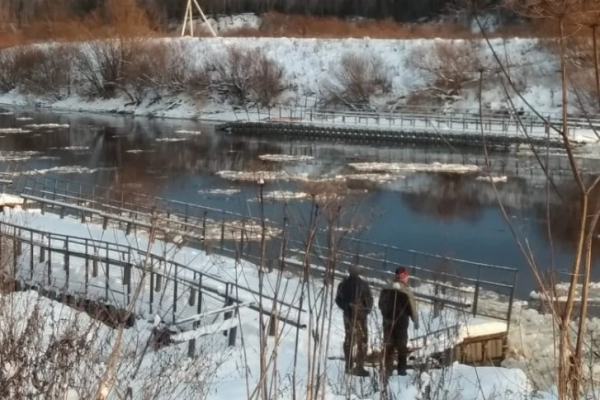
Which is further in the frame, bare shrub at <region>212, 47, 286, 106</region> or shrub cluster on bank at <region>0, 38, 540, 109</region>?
bare shrub at <region>212, 47, 286, 106</region>

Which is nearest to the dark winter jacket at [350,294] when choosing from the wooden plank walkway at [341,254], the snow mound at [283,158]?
the wooden plank walkway at [341,254]

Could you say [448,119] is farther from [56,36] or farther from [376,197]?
[56,36]

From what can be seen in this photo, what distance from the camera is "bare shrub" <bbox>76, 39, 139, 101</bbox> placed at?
158 ft

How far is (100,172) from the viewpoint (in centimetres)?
2375

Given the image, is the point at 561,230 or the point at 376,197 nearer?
the point at 561,230

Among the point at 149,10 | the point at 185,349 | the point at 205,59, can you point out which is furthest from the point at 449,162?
the point at 149,10

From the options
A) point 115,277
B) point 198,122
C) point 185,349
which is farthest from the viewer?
point 198,122

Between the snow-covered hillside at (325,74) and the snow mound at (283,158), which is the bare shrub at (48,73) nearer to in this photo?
the snow-covered hillside at (325,74)

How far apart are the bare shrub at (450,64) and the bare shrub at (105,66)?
1638 cm

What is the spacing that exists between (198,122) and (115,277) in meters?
31.1

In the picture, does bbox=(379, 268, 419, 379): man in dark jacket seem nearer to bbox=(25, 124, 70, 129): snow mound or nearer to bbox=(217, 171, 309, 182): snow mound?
bbox=(217, 171, 309, 182): snow mound

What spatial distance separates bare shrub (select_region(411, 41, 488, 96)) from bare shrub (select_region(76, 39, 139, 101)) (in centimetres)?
1638

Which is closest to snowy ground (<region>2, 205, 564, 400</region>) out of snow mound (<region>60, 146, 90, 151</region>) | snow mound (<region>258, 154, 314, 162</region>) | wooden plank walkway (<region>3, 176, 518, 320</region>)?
wooden plank walkway (<region>3, 176, 518, 320</region>)

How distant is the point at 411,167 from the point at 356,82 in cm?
1778
